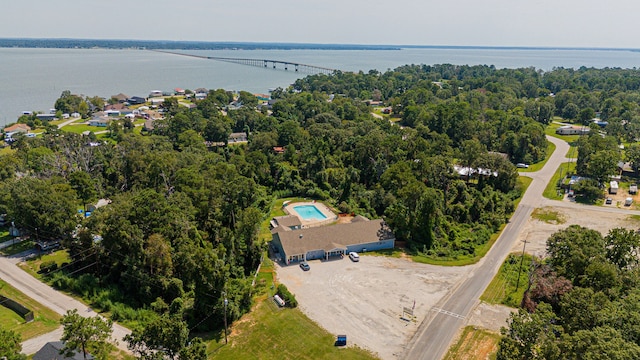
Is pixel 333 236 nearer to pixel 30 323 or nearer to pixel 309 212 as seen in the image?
pixel 309 212

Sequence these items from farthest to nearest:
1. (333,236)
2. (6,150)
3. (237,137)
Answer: (237,137) < (6,150) < (333,236)

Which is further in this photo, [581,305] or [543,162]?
[543,162]

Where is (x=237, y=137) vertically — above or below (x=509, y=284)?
above

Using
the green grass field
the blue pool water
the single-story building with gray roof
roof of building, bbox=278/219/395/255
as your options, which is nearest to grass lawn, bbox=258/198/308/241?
the blue pool water

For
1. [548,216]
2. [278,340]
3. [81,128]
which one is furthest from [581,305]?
[81,128]

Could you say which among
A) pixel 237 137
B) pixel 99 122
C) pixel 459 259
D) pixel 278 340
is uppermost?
pixel 99 122

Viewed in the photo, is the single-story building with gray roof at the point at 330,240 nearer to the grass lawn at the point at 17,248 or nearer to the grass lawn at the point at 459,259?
the grass lawn at the point at 459,259
